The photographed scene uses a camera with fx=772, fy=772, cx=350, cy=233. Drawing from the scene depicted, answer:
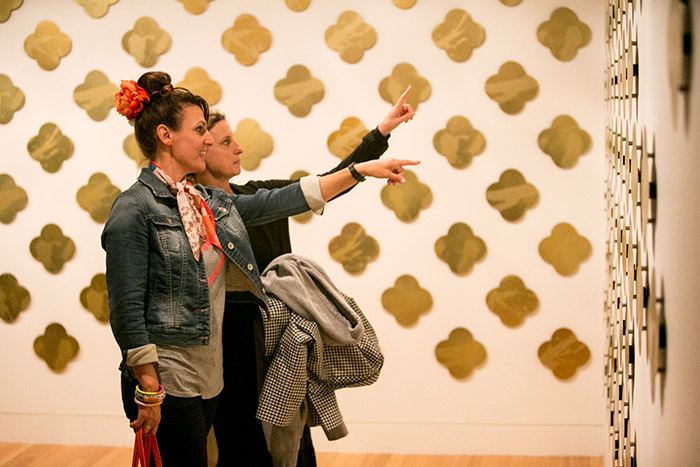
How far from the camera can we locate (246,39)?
321 cm

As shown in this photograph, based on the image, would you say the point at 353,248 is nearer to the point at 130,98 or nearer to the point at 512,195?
the point at 512,195

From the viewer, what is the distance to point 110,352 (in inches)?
134

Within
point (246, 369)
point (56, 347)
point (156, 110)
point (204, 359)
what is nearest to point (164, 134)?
point (156, 110)

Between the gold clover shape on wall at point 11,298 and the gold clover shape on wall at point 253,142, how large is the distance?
3.85 ft

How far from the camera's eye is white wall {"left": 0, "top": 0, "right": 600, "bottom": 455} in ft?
10.1

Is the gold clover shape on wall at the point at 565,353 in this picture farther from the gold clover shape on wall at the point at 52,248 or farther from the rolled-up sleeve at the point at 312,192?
the gold clover shape on wall at the point at 52,248

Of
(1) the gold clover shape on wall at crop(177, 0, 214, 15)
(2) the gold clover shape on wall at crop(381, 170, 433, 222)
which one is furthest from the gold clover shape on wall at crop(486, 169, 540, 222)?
(1) the gold clover shape on wall at crop(177, 0, 214, 15)

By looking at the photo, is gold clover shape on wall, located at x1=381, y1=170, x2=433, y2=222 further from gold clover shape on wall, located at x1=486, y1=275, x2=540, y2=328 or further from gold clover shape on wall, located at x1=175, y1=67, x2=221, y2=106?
gold clover shape on wall, located at x1=175, y1=67, x2=221, y2=106

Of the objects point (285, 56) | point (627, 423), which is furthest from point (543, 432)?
point (285, 56)

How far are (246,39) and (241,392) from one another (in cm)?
166

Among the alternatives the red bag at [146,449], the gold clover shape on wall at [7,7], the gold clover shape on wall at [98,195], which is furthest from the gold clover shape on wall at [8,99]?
the red bag at [146,449]

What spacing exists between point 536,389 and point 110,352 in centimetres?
183

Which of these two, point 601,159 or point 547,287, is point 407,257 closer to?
point 547,287

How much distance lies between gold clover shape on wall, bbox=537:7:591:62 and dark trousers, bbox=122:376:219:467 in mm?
2024
